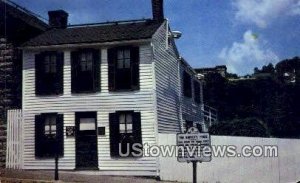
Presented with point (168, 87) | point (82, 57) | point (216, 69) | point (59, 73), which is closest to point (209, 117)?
point (168, 87)

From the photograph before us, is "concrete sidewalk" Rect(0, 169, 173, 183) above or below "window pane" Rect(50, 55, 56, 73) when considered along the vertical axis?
below

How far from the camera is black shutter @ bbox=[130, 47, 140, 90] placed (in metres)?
19.9

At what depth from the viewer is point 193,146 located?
1115cm

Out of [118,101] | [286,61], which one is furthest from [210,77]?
[118,101]

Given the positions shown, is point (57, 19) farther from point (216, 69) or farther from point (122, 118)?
point (216, 69)

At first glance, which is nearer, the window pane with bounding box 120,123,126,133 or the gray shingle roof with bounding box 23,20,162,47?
the window pane with bounding box 120,123,126,133

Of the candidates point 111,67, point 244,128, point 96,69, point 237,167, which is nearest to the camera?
point 237,167

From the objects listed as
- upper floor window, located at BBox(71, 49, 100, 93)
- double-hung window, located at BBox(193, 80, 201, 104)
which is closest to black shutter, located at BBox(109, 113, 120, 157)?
upper floor window, located at BBox(71, 49, 100, 93)

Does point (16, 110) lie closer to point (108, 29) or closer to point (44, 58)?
point (44, 58)

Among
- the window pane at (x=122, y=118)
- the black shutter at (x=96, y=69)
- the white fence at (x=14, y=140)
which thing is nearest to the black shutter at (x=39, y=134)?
the white fence at (x=14, y=140)

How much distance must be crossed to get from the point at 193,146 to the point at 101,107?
9.69 m

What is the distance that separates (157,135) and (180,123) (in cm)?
571

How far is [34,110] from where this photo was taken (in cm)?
2091

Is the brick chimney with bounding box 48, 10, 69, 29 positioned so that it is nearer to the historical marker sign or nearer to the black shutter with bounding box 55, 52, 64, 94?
the black shutter with bounding box 55, 52, 64, 94
